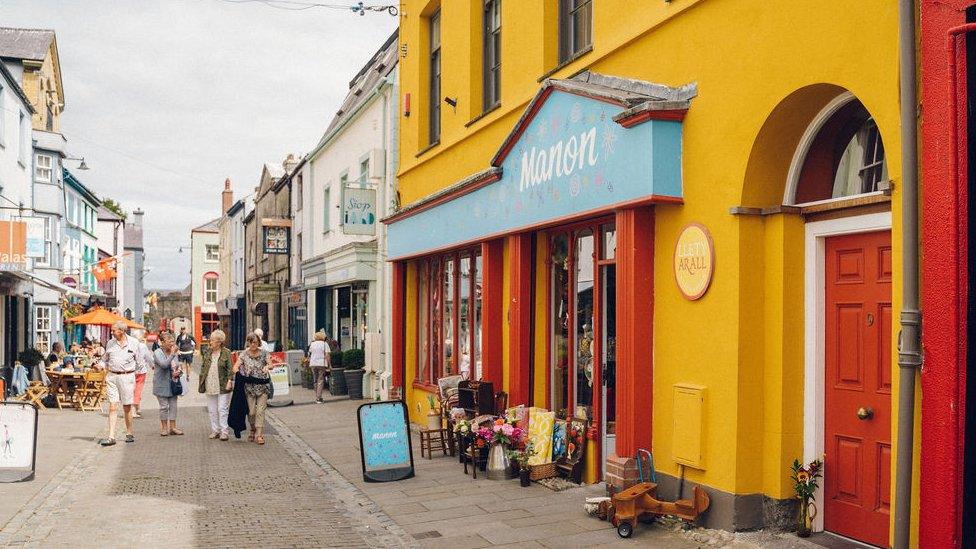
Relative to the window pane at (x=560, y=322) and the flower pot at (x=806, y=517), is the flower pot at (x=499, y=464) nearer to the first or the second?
the window pane at (x=560, y=322)

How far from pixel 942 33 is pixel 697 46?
2.62 m

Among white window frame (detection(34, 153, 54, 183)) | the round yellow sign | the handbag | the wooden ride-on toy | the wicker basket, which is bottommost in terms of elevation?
the wicker basket

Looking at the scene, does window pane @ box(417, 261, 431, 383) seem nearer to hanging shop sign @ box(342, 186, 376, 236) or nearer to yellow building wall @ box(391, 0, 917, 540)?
hanging shop sign @ box(342, 186, 376, 236)

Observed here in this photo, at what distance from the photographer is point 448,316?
Result: 1410cm

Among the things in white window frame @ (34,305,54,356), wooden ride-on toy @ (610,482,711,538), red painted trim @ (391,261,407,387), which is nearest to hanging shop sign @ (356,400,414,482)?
wooden ride-on toy @ (610,482,711,538)

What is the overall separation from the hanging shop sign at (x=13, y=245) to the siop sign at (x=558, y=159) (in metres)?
12.4

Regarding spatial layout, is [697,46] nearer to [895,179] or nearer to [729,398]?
[895,179]

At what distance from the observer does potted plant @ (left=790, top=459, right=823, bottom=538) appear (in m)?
6.37

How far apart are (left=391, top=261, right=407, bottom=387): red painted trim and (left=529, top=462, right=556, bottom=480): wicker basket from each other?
6852 mm

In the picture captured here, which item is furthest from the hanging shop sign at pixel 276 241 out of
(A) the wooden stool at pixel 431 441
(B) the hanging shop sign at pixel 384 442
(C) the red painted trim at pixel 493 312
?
(B) the hanging shop sign at pixel 384 442

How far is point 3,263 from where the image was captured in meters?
17.6

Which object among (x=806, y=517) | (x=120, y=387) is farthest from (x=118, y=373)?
(x=806, y=517)

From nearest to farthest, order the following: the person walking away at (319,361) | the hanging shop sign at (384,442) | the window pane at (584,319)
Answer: the window pane at (584,319) < the hanging shop sign at (384,442) < the person walking away at (319,361)

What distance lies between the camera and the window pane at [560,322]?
1000 centimetres
